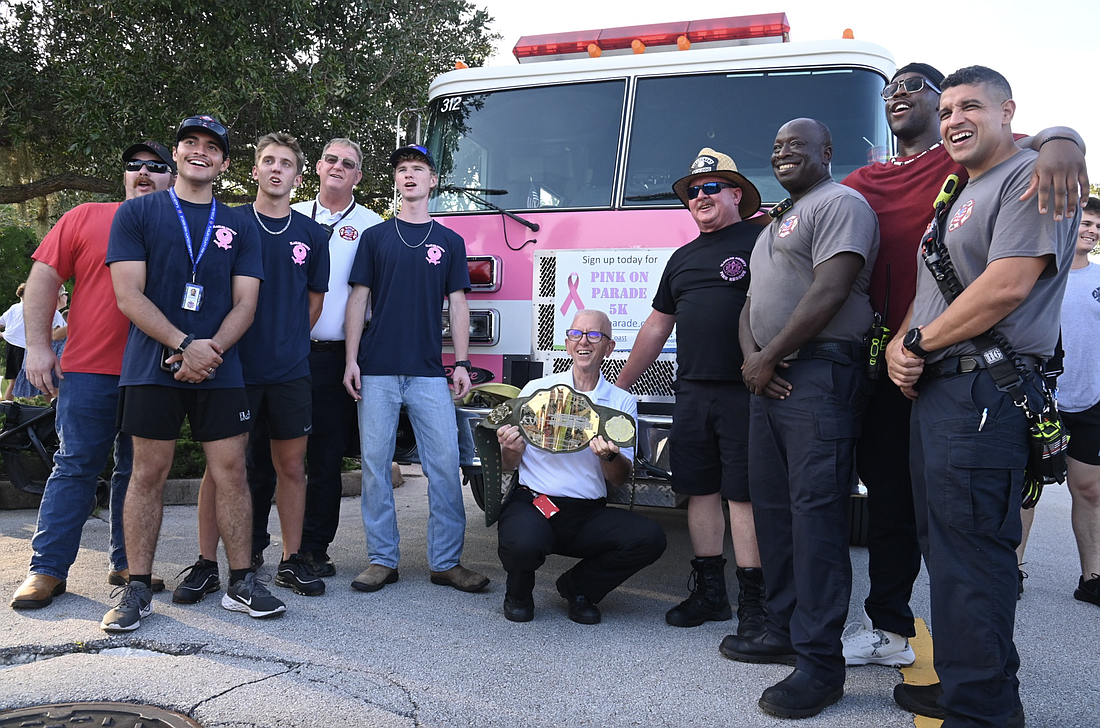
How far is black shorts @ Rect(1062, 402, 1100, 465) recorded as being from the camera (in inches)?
185

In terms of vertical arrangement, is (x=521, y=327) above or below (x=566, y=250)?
below

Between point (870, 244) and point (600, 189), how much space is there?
2.10 meters

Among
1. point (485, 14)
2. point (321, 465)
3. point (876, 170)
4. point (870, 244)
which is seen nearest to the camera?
point (870, 244)

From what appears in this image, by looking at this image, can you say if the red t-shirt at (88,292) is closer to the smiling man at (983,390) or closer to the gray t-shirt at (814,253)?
the gray t-shirt at (814,253)

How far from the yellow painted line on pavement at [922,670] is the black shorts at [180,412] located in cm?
311

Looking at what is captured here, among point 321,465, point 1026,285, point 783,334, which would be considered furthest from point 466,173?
point 1026,285

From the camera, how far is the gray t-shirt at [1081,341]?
469 cm

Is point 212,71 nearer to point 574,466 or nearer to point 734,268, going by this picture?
point 574,466

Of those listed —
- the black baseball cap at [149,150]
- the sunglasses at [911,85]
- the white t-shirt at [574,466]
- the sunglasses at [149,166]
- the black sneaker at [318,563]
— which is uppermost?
the sunglasses at [911,85]

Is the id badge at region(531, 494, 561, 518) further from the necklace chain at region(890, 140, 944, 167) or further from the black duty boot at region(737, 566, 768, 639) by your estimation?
the necklace chain at region(890, 140, 944, 167)

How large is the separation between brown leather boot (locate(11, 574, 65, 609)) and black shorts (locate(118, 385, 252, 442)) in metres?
0.85

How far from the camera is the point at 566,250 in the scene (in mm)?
4852

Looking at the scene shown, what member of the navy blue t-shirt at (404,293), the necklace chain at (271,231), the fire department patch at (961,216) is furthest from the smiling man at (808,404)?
the necklace chain at (271,231)

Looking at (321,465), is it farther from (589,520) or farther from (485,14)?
(485,14)
